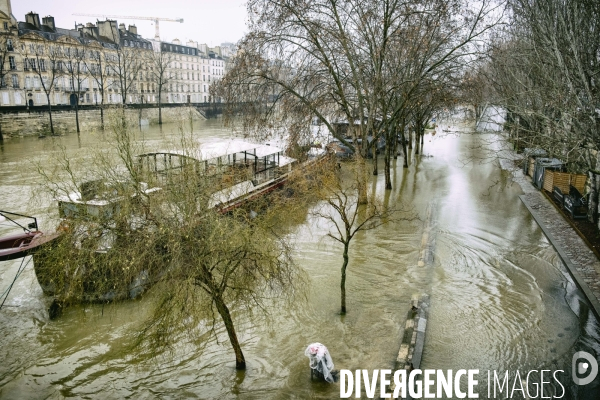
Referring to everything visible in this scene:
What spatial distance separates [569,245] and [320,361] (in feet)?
35.1

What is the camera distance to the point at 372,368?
28.3ft

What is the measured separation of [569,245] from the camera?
14.5 m

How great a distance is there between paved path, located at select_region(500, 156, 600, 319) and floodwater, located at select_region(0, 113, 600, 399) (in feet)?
1.02

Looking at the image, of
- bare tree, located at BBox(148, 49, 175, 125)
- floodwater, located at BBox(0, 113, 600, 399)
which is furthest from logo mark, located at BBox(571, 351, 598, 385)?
bare tree, located at BBox(148, 49, 175, 125)

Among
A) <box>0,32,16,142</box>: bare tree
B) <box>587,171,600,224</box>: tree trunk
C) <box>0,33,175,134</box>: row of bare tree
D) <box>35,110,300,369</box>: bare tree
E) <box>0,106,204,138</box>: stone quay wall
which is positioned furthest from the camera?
<box>0,33,175,134</box>: row of bare tree

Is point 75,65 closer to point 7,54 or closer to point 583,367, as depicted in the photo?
point 7,54

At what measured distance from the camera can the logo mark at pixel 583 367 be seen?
26.8 feet

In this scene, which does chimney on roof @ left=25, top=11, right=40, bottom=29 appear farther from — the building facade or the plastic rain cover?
the plastic rain cover

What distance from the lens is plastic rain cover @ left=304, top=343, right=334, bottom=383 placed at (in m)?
8.03

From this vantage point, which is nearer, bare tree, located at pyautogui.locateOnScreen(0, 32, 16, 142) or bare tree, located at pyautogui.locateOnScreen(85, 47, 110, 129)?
bare tree, located at pyautogui.locateOnScreen(0, 32, 16, 142)

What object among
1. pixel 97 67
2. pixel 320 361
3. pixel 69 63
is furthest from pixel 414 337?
pixel 97 67

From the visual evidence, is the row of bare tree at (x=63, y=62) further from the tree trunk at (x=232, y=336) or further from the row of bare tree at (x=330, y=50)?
the tree trunk at (x=232, y=336)

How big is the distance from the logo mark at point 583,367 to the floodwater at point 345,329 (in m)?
0.15

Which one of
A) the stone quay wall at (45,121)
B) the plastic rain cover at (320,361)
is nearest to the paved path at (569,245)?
the plastic rain cover at (320,361)
